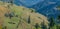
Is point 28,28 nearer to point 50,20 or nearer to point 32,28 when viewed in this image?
point 32,28

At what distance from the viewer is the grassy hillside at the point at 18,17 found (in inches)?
97.3

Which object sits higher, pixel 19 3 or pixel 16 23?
pixel 19 3

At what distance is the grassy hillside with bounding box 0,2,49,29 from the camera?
247cm

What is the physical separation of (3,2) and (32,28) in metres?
0.50

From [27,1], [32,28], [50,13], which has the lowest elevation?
[32,28]

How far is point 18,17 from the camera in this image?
8.22ft

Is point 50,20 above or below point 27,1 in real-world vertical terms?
below

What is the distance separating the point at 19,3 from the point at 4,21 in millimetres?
304

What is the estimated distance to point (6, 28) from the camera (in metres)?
2.46

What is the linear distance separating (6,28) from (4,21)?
93mm

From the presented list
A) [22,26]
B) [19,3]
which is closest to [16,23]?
[22,26]

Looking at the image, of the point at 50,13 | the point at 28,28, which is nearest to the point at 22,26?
the point at 28,28

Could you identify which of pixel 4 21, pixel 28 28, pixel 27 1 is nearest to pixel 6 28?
pixel 4 21

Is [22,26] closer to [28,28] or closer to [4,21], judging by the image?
[28,28]
